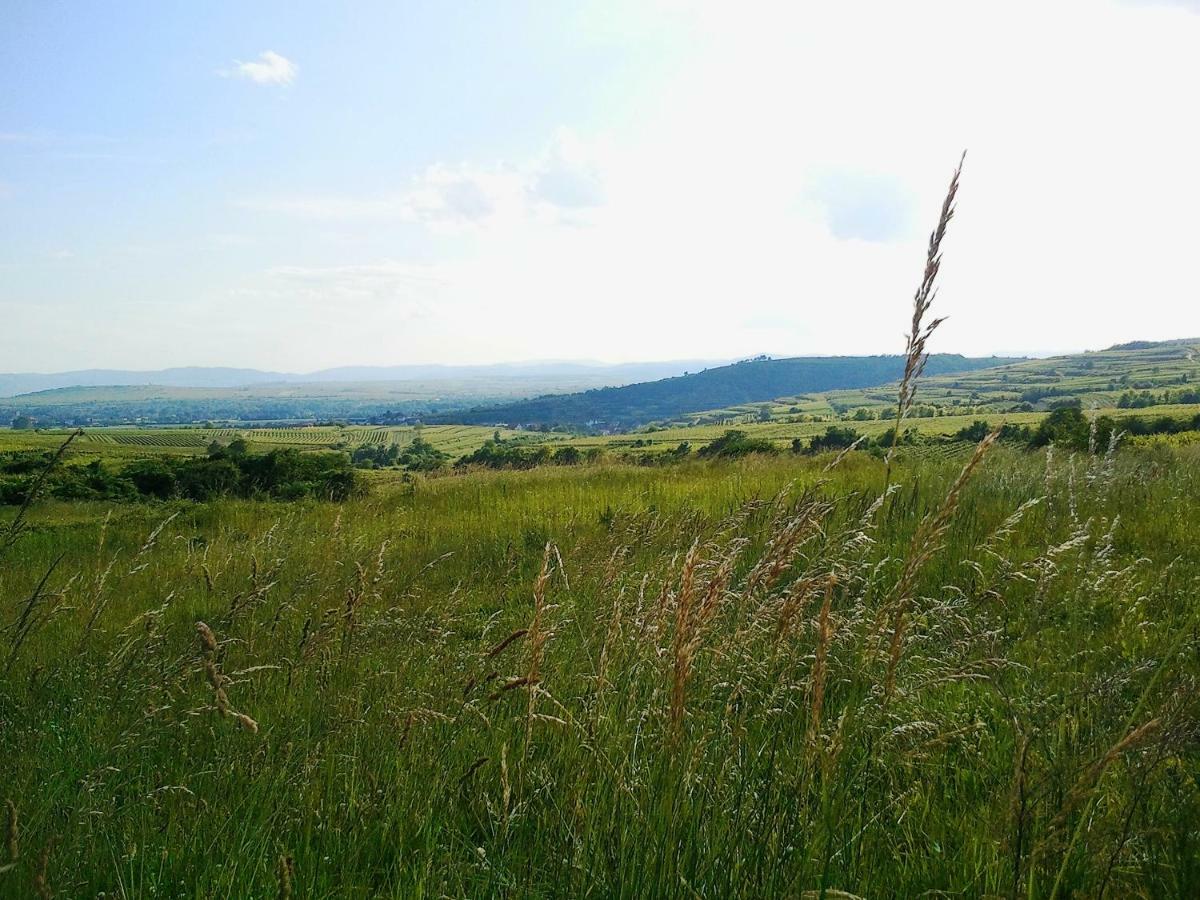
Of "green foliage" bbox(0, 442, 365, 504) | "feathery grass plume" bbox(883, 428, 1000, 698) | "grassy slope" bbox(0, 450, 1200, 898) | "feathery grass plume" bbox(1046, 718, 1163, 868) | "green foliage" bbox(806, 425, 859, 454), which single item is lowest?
"green foliage" bbox(806, 425, 859, 454)

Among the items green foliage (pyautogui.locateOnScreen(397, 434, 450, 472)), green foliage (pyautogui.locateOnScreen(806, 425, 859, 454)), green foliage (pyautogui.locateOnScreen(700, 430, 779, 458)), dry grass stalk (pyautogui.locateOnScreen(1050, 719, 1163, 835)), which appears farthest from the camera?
green foliage (pyautogui.locateOnScreen(397, 434, 450, 472))

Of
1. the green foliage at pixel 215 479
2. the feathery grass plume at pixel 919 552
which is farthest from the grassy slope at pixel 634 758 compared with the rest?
the green foliage at pixel 215 479

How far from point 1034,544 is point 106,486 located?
2005 centimetres

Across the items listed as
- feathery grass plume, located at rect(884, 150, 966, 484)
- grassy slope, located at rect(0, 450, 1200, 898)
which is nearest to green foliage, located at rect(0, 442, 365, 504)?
grassy slope, located at rect(0, 450, 1200, 898)

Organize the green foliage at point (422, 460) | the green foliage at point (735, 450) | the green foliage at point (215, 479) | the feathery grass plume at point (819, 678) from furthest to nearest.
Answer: the green foliage at point (422, 460) → the green foliage at point (735, 450) → the green foliage at point (215, 479) → the feathery grass plume at point (819, 678)

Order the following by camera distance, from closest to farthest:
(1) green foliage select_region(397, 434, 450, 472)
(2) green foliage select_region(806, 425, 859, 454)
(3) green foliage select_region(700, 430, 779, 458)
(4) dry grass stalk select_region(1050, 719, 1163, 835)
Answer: (4) dry grass stalk select_region(1050, 719, 1163, 835)
(3) green foliage select_region(700, 430, 779, 458)
(2) green foliage select_region(806, 425, 859, 454)
(1) green foliage select_region(397, 434, 450, 472)

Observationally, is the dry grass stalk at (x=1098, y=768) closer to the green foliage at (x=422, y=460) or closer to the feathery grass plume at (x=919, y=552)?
the feathery grass plume at (x=919, y=552)

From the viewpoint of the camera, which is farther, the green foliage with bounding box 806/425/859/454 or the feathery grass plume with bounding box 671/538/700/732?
the green foliage with bounding box 806/425/859/454

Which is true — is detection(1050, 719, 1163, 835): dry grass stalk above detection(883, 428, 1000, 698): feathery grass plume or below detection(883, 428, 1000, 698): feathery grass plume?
below

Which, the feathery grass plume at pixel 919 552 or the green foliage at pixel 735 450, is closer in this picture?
the feathery grass plume at pixel 919 552

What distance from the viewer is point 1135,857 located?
1881 mm

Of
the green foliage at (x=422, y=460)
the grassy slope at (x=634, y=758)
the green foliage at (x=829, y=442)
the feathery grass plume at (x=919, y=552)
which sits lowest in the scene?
the green foliage at (x=422, y=460)

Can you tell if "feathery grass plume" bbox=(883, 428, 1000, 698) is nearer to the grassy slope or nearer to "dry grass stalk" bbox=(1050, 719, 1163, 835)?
the grassy slope

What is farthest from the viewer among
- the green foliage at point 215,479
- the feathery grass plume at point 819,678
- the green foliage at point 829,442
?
the green foliage at point 829,442
